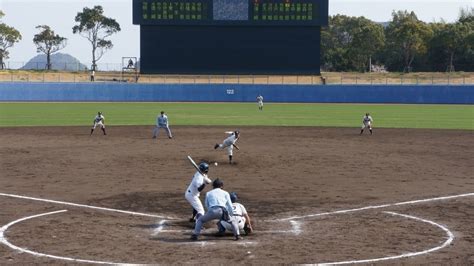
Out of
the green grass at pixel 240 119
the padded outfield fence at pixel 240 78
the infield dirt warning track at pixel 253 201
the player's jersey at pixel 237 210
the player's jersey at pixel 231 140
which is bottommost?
the infield dirt warning track at pixel 253 201

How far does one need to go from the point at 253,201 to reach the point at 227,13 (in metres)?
55.5

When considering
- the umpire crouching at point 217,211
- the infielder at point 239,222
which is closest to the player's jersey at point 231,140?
the infielder at point 239,222

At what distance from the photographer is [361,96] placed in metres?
79.8

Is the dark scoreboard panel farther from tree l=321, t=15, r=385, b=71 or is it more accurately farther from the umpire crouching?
the umpire crouching

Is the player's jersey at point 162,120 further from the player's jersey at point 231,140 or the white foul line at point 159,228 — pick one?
the white foul line at point 159,228

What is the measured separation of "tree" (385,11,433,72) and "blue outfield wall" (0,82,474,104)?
37776 mm

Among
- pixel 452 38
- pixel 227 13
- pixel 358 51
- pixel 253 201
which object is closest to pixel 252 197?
pixel 253 201

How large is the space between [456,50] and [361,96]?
42966 mm

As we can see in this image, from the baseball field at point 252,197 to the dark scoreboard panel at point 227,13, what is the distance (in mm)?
33208

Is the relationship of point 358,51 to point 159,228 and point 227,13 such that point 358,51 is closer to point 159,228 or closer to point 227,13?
point 227,13

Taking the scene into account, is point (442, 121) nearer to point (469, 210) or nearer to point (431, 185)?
point (431, 185)

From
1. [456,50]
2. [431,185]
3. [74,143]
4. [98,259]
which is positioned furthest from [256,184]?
[456,50]

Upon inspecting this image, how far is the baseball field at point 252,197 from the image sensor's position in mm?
12992

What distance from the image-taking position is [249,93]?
3162 inches
